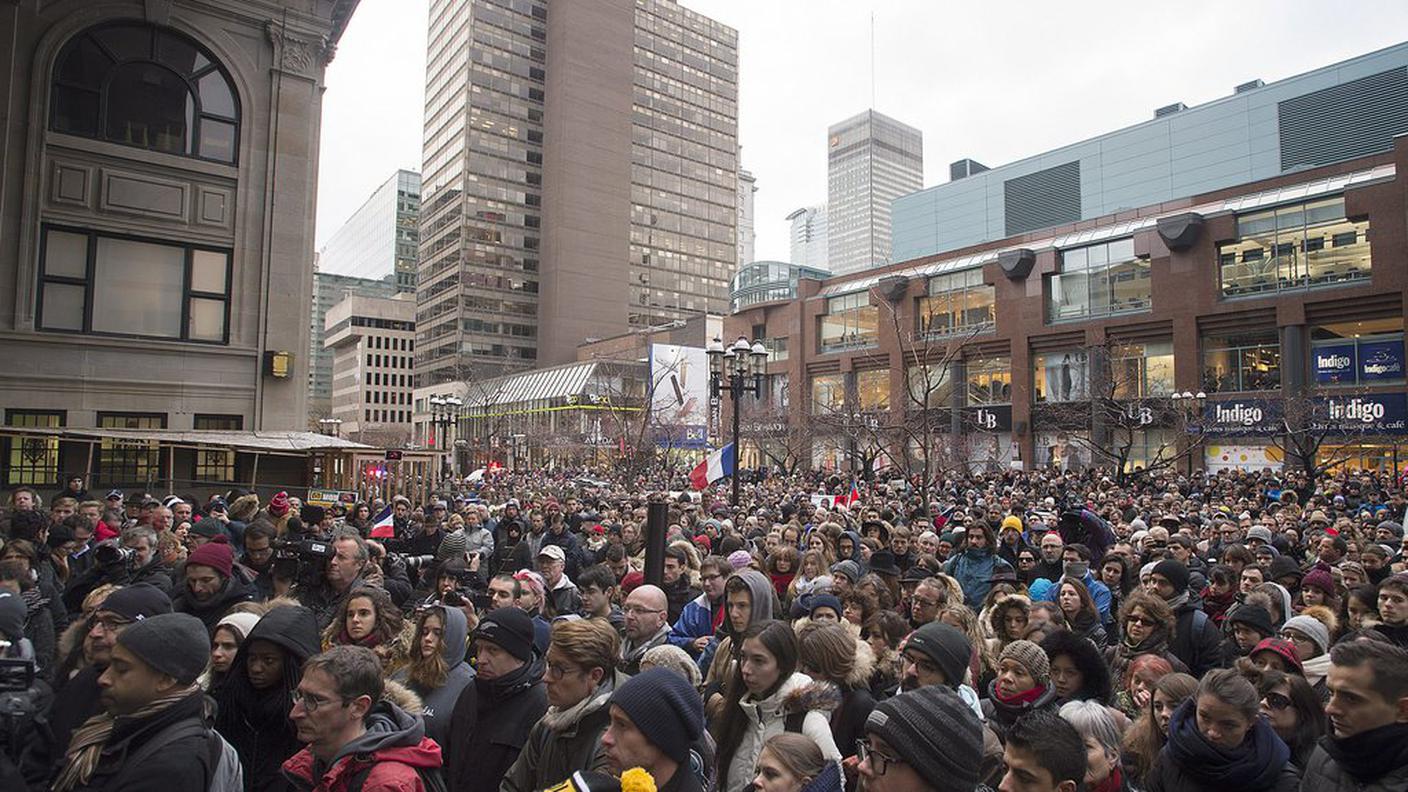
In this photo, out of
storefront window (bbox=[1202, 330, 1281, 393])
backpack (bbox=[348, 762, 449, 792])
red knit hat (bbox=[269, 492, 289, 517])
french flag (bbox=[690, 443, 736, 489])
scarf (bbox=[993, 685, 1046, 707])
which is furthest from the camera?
storefront window (bbox=[1202, 330, 1281, 393])

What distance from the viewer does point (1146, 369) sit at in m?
47.8

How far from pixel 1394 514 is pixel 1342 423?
25672 mm

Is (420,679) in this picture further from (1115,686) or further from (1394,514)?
(1394,514)

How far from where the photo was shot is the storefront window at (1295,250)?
41188 mm

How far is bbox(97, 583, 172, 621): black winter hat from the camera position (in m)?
4.68

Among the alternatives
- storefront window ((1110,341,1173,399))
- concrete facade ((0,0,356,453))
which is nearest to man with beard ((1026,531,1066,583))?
concrete facade ((0,0,356,453))

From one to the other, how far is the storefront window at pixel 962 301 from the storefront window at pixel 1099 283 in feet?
15.3

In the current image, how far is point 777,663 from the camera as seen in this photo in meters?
4.39

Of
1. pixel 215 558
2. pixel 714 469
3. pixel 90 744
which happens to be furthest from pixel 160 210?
pixel 90 744

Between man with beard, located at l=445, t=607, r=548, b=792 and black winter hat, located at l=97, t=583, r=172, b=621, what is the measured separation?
196 centimetres

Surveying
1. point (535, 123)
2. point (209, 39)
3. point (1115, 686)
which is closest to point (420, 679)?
point (1115, 686)

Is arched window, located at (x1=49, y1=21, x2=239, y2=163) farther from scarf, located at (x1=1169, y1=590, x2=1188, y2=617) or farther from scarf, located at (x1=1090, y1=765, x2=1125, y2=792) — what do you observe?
scarf, located at (x1=1090, y1=765, x2=1125, y2=792)

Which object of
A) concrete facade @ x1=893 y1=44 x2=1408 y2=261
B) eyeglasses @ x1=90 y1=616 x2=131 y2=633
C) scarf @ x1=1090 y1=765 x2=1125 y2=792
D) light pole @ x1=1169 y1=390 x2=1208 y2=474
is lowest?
scarf @ x1=1090 y1=765 x2=1125 y2=792

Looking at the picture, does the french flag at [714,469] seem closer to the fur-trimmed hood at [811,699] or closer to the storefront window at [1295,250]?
the fur-trimmed hood at [811,699]
